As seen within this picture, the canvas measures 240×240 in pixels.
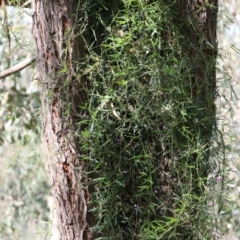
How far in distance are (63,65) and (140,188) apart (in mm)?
219

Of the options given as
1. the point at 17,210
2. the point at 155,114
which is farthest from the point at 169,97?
the point at 17,210

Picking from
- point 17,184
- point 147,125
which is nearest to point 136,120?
point 147,125

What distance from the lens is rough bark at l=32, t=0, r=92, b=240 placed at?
2.35ft

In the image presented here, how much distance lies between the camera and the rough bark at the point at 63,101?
2.35 ft

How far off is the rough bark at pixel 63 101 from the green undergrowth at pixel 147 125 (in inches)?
0.7

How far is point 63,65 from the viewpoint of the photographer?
0.71m

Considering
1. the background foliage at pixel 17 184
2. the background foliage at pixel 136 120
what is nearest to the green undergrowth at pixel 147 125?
the background foliage at pixel 136 120

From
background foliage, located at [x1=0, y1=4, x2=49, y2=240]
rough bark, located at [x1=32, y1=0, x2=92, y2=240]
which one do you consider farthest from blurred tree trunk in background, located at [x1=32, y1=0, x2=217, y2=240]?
background foliage, located at [x1=0, y1=4, x2=49, y2=240]

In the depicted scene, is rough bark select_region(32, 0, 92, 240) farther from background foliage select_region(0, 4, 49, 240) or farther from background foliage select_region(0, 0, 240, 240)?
background foliage select_region(0, 4, 49, 240)

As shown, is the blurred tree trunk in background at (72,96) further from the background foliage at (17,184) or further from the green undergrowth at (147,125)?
the background foliage at (17,184)

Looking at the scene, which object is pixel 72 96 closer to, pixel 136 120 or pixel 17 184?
pixel 136 120

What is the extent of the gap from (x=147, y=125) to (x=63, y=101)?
0.13 metres

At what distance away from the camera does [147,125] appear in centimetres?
74

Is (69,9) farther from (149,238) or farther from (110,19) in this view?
(149,238)
